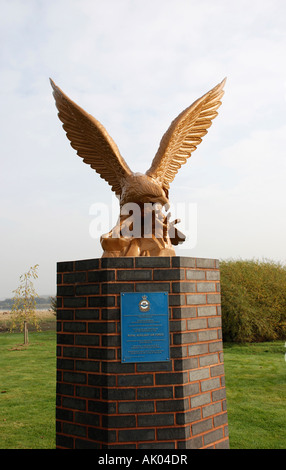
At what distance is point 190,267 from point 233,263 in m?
12.5

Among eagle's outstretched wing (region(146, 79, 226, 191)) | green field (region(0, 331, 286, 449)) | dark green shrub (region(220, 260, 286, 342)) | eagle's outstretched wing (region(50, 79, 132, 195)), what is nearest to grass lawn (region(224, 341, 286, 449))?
green field (region(0, 331, 286, 449))

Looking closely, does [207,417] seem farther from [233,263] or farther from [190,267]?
[233,263]

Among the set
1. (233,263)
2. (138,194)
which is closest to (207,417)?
(138,194)

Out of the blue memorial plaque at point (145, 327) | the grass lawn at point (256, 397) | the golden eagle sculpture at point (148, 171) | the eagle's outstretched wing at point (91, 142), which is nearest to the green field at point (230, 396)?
the grass lawn at point (256, 397)

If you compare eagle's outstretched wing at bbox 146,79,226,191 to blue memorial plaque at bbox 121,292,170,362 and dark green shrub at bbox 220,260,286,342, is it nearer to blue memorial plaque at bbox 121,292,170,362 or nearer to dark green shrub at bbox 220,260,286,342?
blue memorial plaque at bbox 121,292,170,362

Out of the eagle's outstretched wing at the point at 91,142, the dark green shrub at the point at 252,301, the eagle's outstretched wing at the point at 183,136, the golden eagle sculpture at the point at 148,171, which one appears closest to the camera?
the golden eagle sculpture at the point at 148,171

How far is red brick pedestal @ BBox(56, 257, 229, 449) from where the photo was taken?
2.93 metres

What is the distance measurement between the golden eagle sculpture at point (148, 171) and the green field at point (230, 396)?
299 cm

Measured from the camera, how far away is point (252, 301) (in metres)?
13.7

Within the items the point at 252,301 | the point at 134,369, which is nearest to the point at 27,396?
the point at 134,369

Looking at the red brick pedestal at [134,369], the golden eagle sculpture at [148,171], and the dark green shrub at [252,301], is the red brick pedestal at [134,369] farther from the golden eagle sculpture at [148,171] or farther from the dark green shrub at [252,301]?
the dark green shrub at [252,301]

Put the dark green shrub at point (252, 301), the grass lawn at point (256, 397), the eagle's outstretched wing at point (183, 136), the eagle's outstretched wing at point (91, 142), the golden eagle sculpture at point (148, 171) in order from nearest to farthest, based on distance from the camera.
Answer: the golden eagle sculpture at point (148, 171)
the eagle's outstretched wing at point (91, 142)
the eagle's outstretched wing at point (183, 136)
the grass lawn at point (256, 397)
the dark green shrub at point (252, 301)

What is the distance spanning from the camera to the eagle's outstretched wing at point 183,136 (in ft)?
14.3

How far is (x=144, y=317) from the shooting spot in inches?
120
